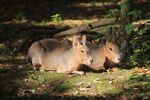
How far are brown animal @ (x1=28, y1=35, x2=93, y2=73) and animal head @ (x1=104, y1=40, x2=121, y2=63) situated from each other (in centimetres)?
58

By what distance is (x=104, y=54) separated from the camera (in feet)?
30.2

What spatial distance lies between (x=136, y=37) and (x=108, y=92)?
10.4ft

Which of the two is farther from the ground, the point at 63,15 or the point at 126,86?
the point at 63,15

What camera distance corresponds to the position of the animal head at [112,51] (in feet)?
29.5

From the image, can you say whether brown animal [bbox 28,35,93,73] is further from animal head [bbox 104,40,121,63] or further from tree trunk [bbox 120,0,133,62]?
tree trunk [bbox 120,0,133,62]

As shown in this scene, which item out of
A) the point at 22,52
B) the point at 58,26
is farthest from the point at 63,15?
the point at 22,52

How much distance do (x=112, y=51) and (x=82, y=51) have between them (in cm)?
68

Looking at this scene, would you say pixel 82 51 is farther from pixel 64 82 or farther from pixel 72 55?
pixel 64 82

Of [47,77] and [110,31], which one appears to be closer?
[47,77]

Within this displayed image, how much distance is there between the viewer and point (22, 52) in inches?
456

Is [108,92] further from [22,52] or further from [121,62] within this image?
[22,52]

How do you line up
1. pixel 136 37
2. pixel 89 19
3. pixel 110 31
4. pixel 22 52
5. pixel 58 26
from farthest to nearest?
pixel 89 19 → pixel 58 26 → pixel 22 52 → pixel 136 37 → pixel 110 31

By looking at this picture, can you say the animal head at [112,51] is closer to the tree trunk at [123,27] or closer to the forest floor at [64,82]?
the forest floor at [64,82]

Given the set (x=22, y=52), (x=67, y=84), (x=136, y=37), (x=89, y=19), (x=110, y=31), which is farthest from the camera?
(x=89, y=19)
